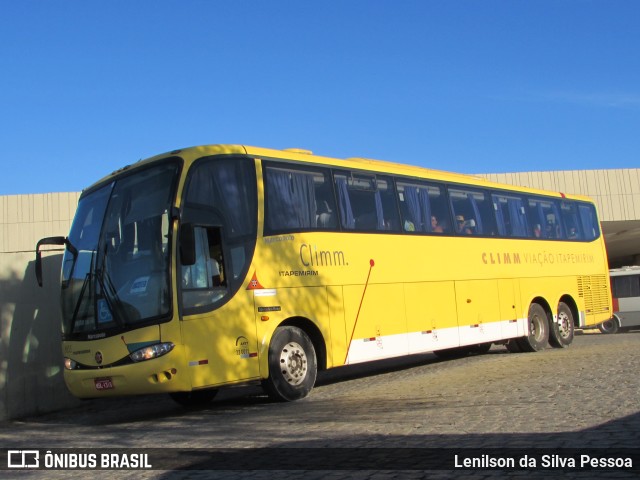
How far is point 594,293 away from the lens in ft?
66.5

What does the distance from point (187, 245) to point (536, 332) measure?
10951 millimetres

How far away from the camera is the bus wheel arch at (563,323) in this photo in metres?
18.5

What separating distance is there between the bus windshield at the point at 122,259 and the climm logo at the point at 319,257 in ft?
8.36

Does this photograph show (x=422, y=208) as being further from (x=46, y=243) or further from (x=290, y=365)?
(x=46, y=243)

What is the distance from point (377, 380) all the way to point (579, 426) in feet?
22.1

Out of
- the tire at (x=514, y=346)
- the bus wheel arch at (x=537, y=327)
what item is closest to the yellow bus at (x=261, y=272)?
the bus wheel arch at (x=537, y=327)

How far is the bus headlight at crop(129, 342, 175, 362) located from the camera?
9758 mm

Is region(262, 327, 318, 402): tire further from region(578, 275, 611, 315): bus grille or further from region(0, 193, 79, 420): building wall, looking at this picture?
region(578, 275, 611, 315): bus grille

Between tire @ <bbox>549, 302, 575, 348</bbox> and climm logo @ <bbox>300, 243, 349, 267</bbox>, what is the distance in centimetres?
812

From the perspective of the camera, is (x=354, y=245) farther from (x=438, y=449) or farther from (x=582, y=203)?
(x=582, y=203)

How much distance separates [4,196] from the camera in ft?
108

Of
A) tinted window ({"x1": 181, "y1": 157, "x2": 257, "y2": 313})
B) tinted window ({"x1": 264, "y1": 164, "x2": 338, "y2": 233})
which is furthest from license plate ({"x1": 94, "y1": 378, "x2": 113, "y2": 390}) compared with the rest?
tinted window ({"x1": 264, "y1": 164, "x2": 338, "y2": 233})

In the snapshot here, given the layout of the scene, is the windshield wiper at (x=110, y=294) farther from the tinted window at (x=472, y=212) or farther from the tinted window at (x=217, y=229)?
the tinted window at (x=472, y=212)

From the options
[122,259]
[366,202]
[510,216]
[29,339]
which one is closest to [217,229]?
[122,259]
